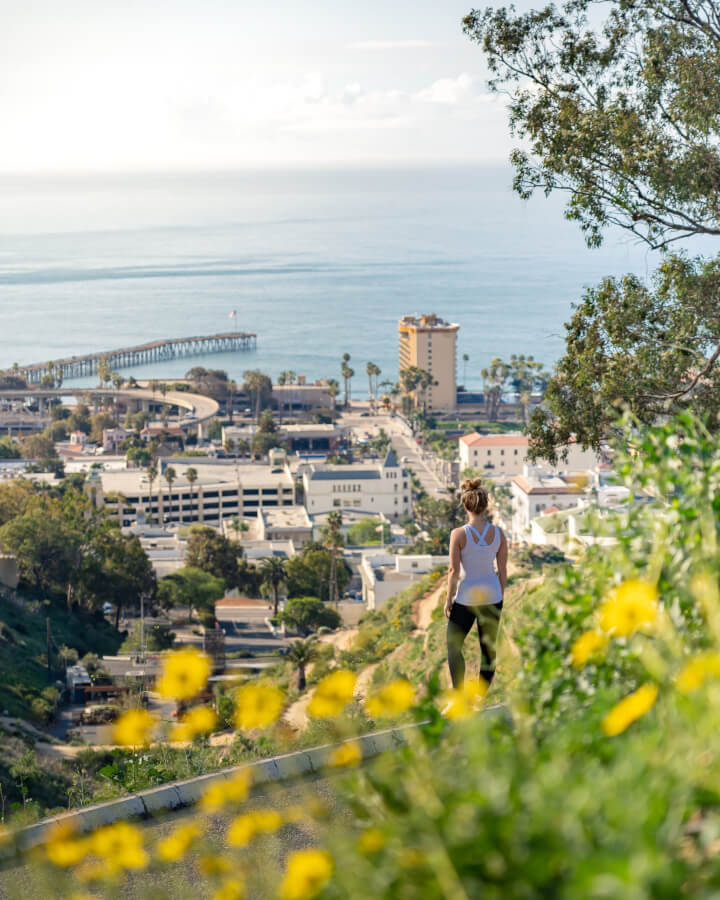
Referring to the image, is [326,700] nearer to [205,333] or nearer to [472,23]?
[472,23]

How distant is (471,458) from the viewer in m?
59.1

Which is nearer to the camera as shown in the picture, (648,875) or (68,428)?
(648,875)

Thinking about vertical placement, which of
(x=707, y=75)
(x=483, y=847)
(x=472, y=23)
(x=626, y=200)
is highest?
(x=472, y=23)

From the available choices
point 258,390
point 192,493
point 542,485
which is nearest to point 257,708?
point 192,493

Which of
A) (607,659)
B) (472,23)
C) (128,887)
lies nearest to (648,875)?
(607,659)

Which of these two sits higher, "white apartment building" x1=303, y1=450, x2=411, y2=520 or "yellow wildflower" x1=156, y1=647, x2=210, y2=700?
"yellow wildflower" x1=156, y1=647, x2=210, y2=700

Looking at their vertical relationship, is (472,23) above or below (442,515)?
above

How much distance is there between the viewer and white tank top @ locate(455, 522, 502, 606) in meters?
4.29

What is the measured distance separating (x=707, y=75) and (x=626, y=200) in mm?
1042

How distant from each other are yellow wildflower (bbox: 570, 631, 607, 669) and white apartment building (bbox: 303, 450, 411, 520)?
1842 inches

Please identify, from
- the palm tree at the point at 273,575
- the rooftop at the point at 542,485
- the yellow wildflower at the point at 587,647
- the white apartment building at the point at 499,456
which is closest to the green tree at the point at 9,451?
the white apartment building at the point at 499,456

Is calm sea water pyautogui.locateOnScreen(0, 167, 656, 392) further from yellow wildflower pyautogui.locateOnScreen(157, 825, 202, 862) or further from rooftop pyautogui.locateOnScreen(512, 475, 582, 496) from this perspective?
yellow wildflower pyautogui.locateOnScreen(157, 825, 202, 862)

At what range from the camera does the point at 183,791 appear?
4.19 metres

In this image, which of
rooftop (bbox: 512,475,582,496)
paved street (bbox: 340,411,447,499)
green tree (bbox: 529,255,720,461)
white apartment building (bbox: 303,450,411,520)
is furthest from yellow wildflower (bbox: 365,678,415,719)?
paved street (bbox: 340,411,447,499)
